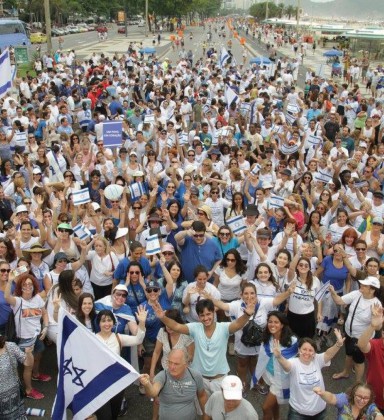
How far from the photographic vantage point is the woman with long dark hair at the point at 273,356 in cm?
475

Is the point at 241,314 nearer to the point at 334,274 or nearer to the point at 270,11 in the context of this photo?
the point at 334,274

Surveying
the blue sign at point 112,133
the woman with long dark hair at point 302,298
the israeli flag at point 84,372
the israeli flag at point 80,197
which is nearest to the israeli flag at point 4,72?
the blue sign at point 112,133

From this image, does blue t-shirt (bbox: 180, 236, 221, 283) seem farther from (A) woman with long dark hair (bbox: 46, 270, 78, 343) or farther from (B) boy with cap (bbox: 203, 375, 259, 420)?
(B) boy with cap (bbox: 203, 375, 259, 420)

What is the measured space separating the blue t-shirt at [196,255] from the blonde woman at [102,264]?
A: 0.91 m

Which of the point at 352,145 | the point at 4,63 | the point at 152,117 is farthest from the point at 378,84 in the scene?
the point at 4,63

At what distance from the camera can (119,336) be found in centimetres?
493

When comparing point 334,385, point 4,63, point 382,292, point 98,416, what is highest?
point 4,63

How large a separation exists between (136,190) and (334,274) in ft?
12.3

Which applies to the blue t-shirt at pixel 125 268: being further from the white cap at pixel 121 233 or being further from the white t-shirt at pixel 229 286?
the white t-shirt at pixel 229 286

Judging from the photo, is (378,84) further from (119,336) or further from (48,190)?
(119,336)

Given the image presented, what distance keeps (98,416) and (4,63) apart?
32.1 feet

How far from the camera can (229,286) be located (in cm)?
606

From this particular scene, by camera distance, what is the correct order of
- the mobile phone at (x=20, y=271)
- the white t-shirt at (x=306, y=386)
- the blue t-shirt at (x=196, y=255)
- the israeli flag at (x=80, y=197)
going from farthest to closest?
the israeli flag at (x=80, y=197), the blue t-shirt at (x=196, y=255), the mobile phone at (x=20, y=271), the white t-shirt at (x=306, y=386)

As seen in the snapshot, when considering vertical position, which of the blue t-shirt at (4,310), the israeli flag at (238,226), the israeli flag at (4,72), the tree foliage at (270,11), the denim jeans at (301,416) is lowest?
the denim jeans at (301,416)
